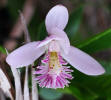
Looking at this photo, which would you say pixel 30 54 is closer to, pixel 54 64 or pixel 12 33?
pixel 54 64

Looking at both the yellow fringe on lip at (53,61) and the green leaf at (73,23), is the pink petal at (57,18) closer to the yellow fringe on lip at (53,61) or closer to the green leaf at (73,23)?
the yellow fringe on lip at (53,61)

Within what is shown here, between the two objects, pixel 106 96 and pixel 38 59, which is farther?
pixel 106 96

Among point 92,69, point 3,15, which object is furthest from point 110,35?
→ point 3,15

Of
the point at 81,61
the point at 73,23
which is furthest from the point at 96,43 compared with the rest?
the point at 73,23

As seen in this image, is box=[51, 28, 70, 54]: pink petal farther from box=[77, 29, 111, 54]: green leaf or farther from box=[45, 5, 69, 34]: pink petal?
box=[77, 29, 111, 54]: green leaf

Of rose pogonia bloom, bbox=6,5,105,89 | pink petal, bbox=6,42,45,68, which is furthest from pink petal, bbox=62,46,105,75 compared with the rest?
pink petal, bbox=6,42,45,68
